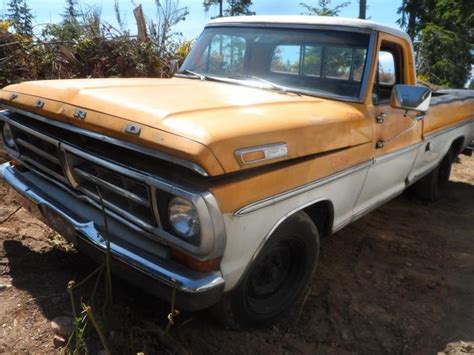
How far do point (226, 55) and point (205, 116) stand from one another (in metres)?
1.62

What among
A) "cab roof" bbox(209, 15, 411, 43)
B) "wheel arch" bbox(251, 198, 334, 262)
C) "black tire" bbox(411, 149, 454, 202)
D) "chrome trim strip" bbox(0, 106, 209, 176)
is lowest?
"black tire" bbox(411, 149, 454, 202)

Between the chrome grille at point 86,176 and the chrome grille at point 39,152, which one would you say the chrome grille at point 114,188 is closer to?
the chrome grille at point 86,176

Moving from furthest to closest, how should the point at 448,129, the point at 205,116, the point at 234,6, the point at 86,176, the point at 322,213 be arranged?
the point at 234,6, the point at 448,129, the point at 322,213, the point at 86,176, the point at 205,116

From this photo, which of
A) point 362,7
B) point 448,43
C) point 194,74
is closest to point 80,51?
point 194,74

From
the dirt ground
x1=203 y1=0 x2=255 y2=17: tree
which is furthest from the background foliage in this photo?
x1=203 y1=0 x2=255 y2=17: tree

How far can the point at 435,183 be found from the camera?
206 inches

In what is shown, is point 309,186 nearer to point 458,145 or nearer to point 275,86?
point 275,86

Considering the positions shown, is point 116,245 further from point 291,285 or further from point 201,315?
point 291,285

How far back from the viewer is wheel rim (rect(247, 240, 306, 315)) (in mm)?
2598

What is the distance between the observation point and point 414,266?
147 inches

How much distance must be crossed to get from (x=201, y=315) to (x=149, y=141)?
126cm

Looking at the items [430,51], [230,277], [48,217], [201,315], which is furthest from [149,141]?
[430,51]

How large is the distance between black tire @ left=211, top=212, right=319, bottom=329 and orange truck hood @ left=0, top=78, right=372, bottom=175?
49cm

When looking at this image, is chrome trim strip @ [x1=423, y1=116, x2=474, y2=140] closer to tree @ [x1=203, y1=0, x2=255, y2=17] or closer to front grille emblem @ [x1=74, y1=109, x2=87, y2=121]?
front grille emblem @ [x1=74, y1=109, x2=87, y2=121]
